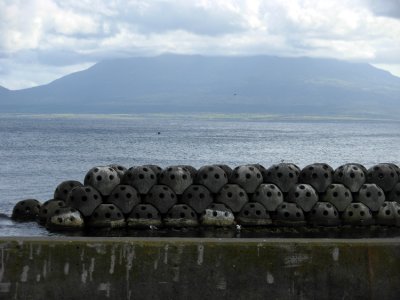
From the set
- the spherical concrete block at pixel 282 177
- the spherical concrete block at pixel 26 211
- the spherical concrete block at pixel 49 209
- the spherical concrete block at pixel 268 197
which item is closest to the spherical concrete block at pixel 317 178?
the spherical concrete block at pixel 282 177

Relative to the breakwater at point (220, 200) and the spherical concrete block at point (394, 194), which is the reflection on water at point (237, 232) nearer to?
the breakwater at point (220, 200)

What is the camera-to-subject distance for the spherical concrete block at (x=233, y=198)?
18641 millimetres

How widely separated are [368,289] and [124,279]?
8.00 feet

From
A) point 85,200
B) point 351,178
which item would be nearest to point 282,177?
point 351,178

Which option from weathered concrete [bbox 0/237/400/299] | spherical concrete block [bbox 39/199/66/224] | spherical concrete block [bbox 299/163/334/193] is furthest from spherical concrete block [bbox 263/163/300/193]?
weathered concrete [bbox 0/237/400/299]

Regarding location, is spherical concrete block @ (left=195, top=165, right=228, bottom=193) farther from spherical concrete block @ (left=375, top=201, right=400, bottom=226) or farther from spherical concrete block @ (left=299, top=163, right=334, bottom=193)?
spherical concrete block @ (left=375, top=201, right=400, bottom=226)

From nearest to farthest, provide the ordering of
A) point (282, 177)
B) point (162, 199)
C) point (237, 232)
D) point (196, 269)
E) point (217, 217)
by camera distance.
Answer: point (196, 269)
point (237, 232)
point (217, 217)
point (162, 199)
point (282, 177)

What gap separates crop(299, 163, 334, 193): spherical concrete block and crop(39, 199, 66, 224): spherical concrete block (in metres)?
6.52

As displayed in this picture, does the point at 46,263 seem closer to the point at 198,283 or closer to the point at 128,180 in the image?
the point at 198,283

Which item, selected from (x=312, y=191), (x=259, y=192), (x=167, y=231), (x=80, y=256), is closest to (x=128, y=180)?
(x=167, y=231)

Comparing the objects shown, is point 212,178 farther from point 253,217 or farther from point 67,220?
point 67,220

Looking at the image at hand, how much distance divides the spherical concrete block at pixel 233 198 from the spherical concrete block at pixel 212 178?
203 millimetres

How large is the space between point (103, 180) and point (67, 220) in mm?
1418

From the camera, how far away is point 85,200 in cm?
1838
